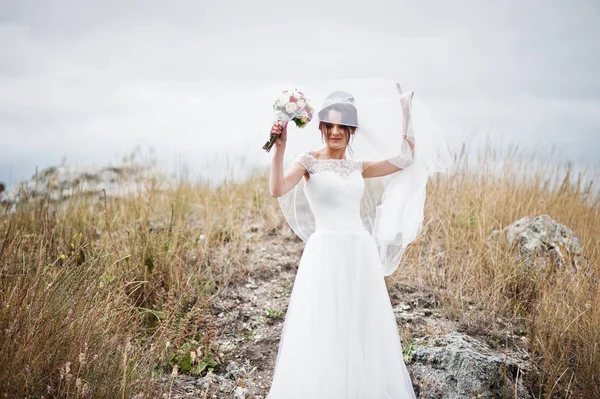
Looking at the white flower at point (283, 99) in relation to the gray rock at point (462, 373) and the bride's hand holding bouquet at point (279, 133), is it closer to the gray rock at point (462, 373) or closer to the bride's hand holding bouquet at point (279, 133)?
the bride's hand holding bouquet at point (279, 133)

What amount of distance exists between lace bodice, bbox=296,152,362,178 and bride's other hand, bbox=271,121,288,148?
270mm

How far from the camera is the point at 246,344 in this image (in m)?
4.98

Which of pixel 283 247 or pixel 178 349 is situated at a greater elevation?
pixel 283 247

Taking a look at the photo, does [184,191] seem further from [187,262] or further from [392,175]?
[392,175]

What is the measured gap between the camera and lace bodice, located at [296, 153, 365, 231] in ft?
11.9

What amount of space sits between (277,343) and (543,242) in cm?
343

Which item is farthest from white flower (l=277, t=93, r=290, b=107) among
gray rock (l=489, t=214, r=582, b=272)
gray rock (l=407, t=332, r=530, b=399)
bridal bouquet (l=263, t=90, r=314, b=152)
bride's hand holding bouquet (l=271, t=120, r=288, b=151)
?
gray rock (l=489, t=214, r=582, b=272)

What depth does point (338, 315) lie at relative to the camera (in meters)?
3.54

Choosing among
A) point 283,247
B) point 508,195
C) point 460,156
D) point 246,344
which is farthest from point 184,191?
point 508,195

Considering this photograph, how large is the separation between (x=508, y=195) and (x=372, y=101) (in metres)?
4.21

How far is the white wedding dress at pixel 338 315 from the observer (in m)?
3.46

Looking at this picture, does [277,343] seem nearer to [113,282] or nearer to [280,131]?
[113,282]

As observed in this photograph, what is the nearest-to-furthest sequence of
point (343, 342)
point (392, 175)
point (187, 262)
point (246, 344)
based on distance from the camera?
point (343, 342) < point (392, 175) < point (246, 344) < point (187, 262)

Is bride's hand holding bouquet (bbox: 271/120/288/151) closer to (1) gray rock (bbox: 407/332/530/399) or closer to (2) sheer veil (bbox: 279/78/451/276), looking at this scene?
(2) sheer veil (bbox: 279/78/451/276)
